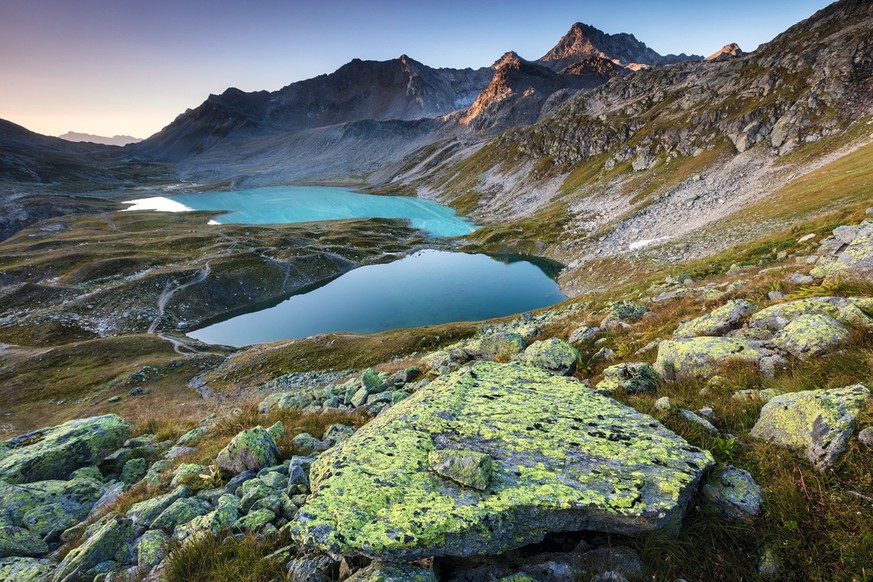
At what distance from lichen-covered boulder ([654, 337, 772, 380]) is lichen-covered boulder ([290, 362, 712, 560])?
110 inches

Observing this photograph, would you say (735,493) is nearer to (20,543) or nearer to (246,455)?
(246,455)

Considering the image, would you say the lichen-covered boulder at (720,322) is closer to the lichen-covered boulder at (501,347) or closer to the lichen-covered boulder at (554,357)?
the lichen-covered boulder at (554,357)

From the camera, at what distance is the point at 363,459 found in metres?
6.40

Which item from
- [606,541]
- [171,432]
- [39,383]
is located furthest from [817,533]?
[39,383]

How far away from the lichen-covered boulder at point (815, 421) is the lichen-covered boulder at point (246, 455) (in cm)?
994

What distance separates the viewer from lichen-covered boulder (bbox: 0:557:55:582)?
670 cm

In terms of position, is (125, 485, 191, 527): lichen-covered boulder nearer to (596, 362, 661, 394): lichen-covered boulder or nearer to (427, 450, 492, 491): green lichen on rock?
(427, 450, 492, 491): green lichen on rock

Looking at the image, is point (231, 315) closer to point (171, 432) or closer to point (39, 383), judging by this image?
point (39, 383)

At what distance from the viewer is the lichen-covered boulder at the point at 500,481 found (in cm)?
492

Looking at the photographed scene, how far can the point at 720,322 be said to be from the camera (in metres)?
11.3

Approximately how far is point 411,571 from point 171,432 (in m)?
13.9

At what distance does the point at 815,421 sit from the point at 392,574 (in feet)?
20.9

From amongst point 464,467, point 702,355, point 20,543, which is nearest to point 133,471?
point 20,543

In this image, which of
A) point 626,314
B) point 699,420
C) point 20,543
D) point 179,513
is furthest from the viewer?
point 626,314
